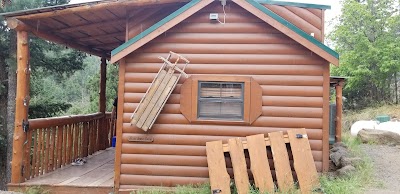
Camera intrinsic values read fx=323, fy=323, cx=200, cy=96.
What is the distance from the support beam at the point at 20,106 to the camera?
5.10 meters

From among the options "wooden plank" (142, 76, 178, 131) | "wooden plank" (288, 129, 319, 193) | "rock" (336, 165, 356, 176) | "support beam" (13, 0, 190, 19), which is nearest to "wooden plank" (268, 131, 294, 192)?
"wooden plank" (288, 129, 319, 193)

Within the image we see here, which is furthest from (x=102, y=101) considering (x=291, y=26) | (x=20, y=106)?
(x=291, y=26)

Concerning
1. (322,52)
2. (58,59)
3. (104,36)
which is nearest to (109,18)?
(104,36)

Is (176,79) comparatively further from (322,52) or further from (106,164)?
(106,164)

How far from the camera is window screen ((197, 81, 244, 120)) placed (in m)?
5.09

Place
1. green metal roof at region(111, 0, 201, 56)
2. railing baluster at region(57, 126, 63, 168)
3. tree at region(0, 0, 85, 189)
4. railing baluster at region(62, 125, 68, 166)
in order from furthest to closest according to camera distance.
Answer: tree at region(0, 0, 85, 189) → railing baluster at region(62, 125, 68, 166) → railing baluster at region(57, 126, 63, 168) → green metal roof at region(111, 0, 201, 56)

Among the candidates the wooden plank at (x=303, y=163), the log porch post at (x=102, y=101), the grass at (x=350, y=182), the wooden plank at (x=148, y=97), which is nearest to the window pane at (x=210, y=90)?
the wooden plank at (x=148, y=97)

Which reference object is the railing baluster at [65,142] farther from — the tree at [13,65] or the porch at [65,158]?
the tree at [13,65]

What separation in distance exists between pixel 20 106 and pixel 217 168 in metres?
3.27

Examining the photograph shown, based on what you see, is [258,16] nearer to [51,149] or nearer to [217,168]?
[217,168]

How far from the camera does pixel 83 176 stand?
574 centimetres

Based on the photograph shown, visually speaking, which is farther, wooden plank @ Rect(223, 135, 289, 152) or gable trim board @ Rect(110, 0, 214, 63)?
gable trim board @ Rect(110, 0, 214, 63)

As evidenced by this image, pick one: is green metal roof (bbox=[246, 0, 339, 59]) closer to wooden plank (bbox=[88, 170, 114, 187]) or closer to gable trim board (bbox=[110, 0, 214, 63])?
gable trim board (bbox=[110, 0, 214, 63])

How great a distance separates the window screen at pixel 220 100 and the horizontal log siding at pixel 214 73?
18 centimetres
